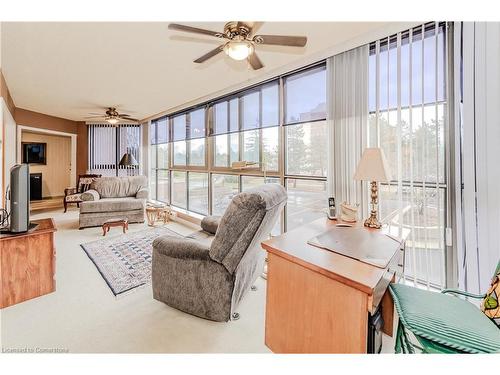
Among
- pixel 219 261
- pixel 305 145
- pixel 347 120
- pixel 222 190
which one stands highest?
pixel 347 120

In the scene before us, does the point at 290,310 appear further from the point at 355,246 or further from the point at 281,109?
the point at 281,109

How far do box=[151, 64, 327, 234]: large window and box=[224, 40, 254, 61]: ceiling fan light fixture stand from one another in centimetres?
132

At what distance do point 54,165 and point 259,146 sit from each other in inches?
298

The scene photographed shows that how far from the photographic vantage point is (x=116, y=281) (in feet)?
7.80

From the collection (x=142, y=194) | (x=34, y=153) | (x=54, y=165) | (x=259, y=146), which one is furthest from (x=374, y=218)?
(x=54, y=165)

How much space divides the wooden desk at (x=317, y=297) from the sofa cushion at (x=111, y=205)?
13.4 feet

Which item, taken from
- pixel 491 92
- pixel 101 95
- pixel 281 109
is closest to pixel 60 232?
pixel 101 95

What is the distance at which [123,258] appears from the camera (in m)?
2.95

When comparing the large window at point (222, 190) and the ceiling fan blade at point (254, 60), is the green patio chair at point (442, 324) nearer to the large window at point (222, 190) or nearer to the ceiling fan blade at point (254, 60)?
the ceiling fan blade at point (254, 60)

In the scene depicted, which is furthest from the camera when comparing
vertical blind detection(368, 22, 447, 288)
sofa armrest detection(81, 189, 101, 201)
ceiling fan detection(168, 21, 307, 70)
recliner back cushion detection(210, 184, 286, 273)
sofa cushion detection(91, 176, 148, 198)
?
sofa cushion detection(91, 176, 148, 198)

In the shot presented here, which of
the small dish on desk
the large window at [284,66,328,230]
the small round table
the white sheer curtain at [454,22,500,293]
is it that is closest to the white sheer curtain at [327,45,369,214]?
the large window at [284,66,328,230]

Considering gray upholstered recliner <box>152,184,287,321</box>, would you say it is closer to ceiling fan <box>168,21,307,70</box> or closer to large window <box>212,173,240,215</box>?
ceiling fan <box>168,21,307,70</box>

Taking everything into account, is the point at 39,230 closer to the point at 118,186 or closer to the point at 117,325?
the point at 117,325

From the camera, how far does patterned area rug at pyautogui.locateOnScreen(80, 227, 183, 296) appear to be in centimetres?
238
